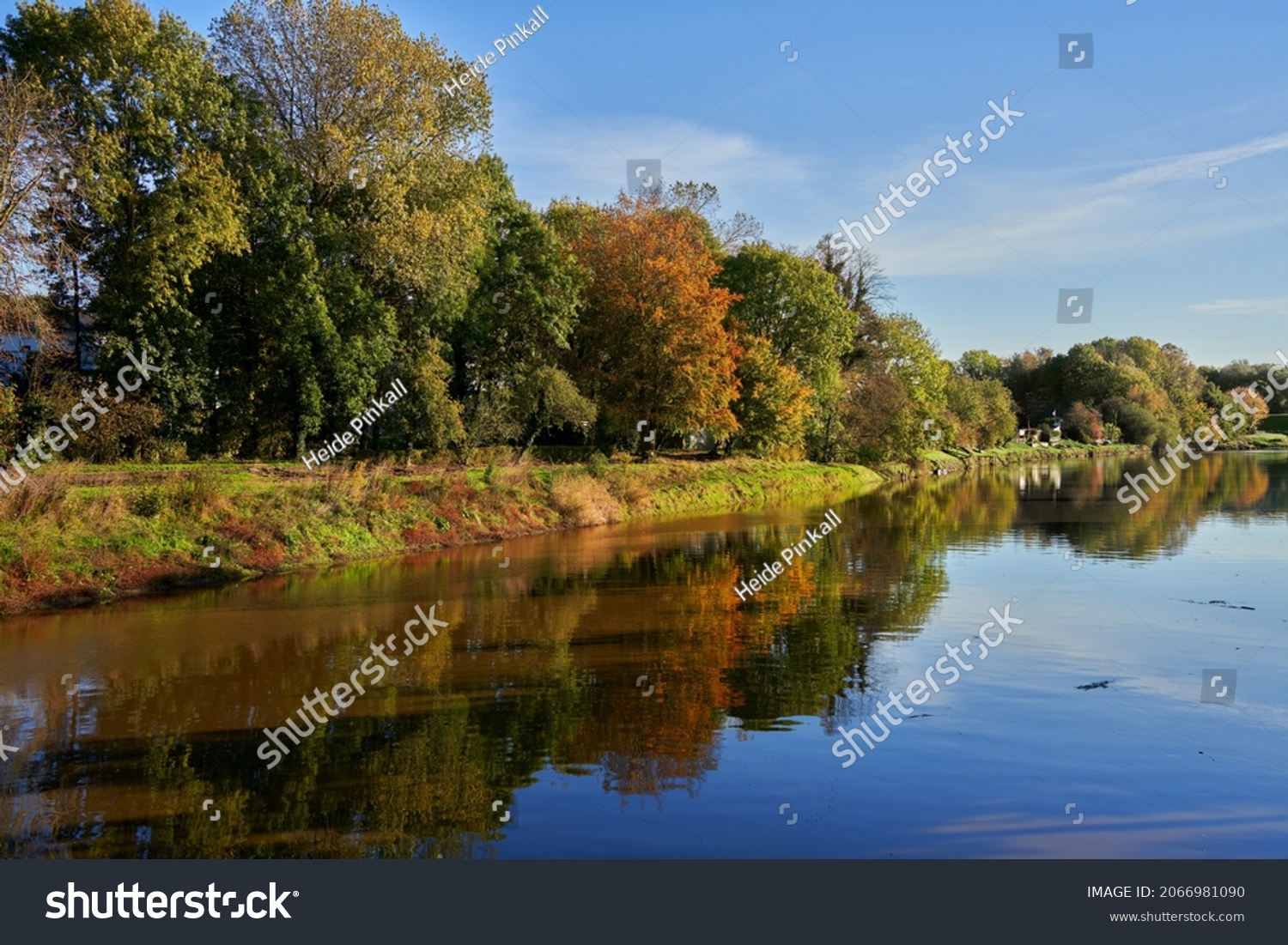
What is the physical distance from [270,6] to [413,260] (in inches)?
350

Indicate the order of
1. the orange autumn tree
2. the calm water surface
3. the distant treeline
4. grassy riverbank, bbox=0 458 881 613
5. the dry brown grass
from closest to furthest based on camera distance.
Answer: the calm water surface → grassy riverbank, bbox=0 458 881 613 → the distant treeline → the dry brown grass → the orange autumn tree

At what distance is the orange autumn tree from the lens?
43.4 metres

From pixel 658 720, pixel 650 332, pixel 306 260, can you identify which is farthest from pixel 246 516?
pixel 650 332

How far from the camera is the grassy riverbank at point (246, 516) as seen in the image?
58.3 ft

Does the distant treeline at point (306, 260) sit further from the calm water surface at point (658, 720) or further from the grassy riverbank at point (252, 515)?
the calm water surface at point (658, 720)

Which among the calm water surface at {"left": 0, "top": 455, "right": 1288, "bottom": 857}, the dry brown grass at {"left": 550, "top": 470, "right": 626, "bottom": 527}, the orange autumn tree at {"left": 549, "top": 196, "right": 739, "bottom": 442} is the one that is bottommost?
the calm water surface at {"left": 0, "top": 455, "right": 1288, "bottom": 857}

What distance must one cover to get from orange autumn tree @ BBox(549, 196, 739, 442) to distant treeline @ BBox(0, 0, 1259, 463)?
125 mm

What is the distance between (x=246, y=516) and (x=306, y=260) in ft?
35.6

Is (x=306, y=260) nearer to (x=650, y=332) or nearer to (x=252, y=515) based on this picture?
(x=252, y=515)

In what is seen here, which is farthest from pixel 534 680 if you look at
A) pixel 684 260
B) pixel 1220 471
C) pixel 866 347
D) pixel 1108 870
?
pixel 1220 471

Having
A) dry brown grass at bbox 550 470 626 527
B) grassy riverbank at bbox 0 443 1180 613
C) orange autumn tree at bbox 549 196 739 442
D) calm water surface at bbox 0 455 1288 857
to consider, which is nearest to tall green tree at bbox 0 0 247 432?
grassy riverbank at bbox 0 443 1180 613

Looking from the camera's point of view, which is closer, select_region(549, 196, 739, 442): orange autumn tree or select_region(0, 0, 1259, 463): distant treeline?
select_region(0, 0, 1259, 463): distant treeline

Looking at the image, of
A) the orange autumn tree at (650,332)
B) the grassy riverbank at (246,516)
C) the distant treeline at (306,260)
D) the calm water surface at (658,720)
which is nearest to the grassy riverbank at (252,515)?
the grassy riverbank at (246,516)

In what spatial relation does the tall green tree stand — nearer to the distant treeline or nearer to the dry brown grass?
the distant treeline
